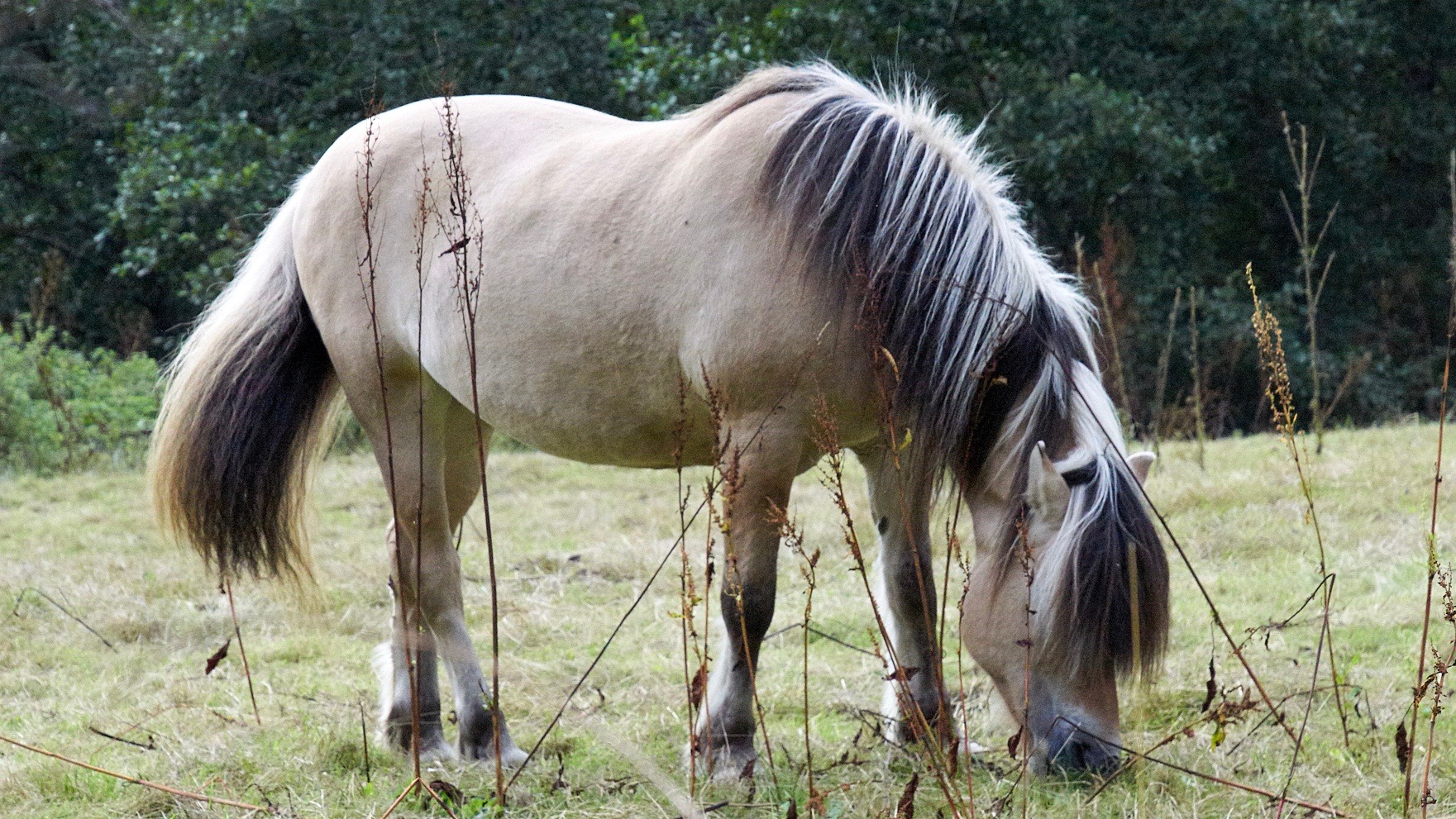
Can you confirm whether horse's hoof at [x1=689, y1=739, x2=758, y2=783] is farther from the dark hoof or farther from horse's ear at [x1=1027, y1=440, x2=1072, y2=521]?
horse's ear at [x1=1027, y1=440, x2=1072, y2=521]

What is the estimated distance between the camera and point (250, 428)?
3467 mm

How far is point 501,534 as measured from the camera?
6.06 meters

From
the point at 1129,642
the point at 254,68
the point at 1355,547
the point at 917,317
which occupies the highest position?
the point at 254,68

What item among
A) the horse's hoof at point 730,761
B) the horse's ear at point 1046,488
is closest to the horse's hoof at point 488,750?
the horse's hoof at point 730,761

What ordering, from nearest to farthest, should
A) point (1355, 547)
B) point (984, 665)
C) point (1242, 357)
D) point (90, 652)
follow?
point (984, 665) → point (90, 652) → point (1355, 547) → point (1242, 357)

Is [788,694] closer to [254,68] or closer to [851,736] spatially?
[851,736]

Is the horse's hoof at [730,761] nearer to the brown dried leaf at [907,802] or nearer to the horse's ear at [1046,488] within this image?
the brown dried leaf at [907,802]

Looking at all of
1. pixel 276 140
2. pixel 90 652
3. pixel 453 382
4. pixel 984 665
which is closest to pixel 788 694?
pixel 984 665

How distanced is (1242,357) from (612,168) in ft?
34.6

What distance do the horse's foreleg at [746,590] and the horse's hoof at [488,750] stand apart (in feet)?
1.76

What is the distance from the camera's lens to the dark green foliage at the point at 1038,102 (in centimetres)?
1020

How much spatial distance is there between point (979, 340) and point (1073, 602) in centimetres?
55

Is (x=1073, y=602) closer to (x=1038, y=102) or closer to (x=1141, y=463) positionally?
(x=1141, y=463)

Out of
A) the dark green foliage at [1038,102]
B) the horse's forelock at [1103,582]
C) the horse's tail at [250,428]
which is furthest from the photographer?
the dark green foliage at [1038,102]
